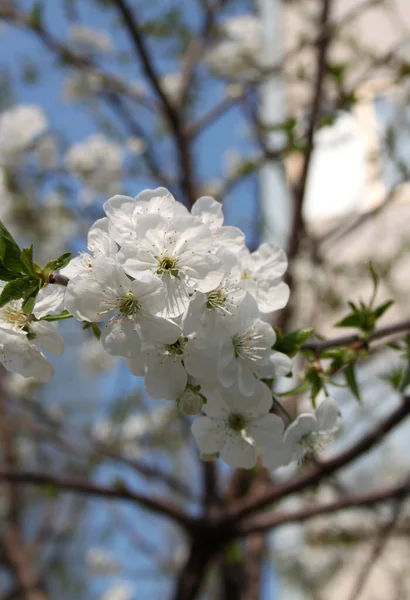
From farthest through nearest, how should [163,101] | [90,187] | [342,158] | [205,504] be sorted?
[342,158] → [90,187] → [163,101] → [205,504]

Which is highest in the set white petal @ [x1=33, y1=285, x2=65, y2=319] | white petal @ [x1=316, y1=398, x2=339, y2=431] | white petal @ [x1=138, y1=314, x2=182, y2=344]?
white petal @ [x1=33, y1=285, x2=65, y2=319]

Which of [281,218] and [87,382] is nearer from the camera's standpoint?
[281,218]

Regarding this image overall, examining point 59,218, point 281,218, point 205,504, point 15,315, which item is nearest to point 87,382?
point 281,218

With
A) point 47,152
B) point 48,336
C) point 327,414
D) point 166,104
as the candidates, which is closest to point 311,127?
point 166,104

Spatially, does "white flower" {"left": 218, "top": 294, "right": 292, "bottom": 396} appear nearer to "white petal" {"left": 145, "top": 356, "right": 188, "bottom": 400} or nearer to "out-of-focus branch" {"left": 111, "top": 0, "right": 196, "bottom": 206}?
"white petal" {"left": 145, "top": 356, "right": 188, "bottom": 400}

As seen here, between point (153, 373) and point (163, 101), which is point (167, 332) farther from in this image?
point (163, 101)

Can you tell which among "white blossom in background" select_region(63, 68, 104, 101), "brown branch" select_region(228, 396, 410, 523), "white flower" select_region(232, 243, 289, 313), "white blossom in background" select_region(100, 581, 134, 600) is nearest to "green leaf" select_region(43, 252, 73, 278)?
"white flower" select_region(232, 243, 289, 313)
